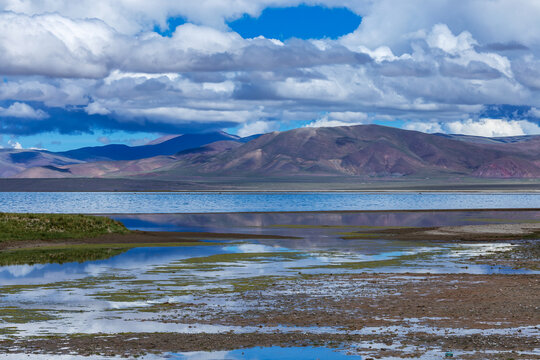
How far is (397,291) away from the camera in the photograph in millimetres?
28422

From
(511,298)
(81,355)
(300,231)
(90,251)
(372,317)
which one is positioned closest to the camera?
(81,355)

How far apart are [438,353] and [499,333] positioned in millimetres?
3200

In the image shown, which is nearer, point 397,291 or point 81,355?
point 81,355

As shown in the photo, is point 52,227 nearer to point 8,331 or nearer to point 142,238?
point 142,238

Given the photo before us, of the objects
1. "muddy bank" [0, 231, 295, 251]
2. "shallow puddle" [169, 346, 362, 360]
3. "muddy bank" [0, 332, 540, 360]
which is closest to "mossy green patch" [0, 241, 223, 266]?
"muddy bank" [0, 231, 295, 251]

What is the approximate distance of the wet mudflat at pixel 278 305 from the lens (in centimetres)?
1850

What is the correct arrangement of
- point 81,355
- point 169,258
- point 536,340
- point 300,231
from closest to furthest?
1. point 81,355
2. point 536,340
3. point 169,258
4. point 300,231

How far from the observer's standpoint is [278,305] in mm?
25391

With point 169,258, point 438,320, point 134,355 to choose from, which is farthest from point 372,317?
point 169,258

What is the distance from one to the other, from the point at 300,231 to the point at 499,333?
50.7m

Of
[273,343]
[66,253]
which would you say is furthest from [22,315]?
[66,253]

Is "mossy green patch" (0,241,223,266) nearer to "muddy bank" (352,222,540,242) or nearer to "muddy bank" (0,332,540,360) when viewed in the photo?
"muddy bank" (352,222,540,242)

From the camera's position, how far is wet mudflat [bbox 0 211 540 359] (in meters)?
18.5

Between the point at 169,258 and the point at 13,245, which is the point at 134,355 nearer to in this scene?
the point at 169,258
